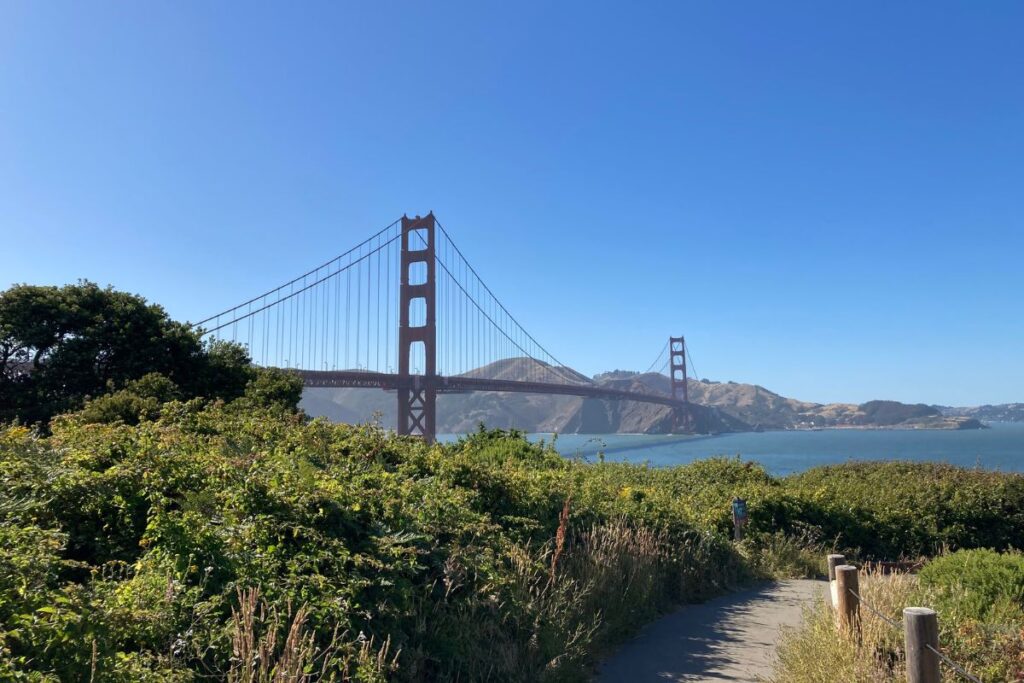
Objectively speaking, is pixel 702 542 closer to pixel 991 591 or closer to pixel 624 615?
pixel 624 615

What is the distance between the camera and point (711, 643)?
20.4ft

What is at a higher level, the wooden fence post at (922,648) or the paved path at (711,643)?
the wooden fence post at (922,648)

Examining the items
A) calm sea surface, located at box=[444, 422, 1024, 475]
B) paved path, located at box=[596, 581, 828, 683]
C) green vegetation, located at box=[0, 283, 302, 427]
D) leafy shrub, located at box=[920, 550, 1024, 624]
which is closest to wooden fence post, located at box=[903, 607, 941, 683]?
paved path, located at box=[596, 581, 828, 683]

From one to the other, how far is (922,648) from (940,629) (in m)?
1.49

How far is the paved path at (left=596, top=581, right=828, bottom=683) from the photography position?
539cm

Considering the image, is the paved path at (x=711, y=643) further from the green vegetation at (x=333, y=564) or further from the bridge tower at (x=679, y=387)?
the bridge tower at (x=679, y=387)

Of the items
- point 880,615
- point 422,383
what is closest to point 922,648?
point 880,615

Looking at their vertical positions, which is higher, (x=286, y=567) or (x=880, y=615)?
(x=286, y=567)

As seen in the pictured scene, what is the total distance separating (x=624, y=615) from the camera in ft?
21.4

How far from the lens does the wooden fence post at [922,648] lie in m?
3.51

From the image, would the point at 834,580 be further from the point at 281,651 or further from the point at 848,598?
the point at 281,651

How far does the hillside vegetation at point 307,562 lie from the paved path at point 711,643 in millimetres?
234

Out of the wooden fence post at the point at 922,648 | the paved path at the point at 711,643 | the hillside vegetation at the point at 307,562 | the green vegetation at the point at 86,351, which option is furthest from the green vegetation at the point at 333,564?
the green vegetation at the point at 86,351

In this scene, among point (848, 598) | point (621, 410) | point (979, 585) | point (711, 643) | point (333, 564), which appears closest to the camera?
point (333, 564)
